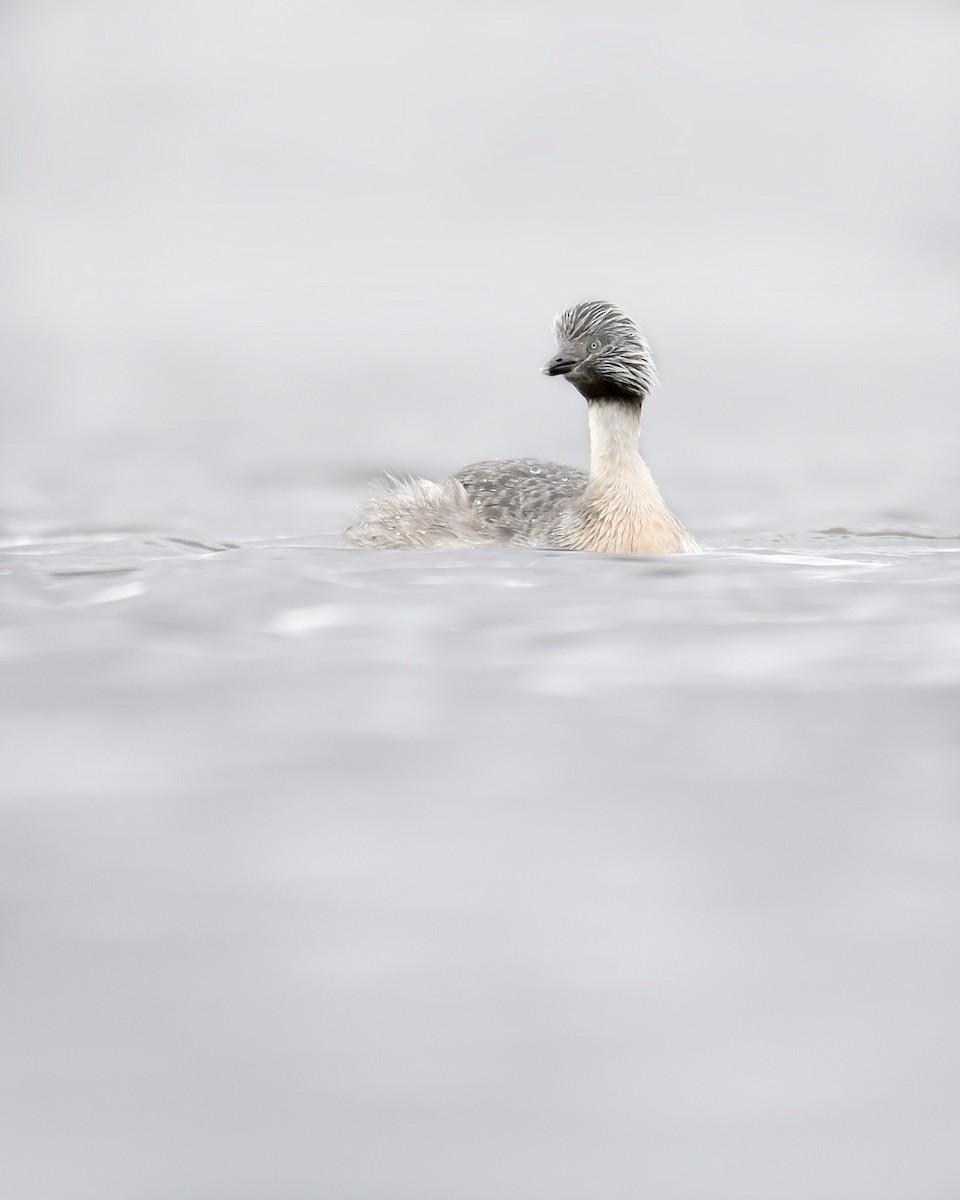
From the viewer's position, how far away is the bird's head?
9.05 metres

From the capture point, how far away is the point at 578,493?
9.10 meters

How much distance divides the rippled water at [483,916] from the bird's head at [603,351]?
498cm

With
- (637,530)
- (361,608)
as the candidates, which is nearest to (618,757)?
(361,608)

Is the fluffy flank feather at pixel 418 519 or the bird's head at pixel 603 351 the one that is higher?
the bird's head at pixel 603 351

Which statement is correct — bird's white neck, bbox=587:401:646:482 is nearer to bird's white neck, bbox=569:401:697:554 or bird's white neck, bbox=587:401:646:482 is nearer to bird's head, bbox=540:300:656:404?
bird's white neck, bbox=569:401:697:554

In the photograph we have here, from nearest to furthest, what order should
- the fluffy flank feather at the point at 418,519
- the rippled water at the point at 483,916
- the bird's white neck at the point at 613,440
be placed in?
the rippled water at the point at 483,916, the fluffy flank feather at the point at 418,519, the bird's white neck at the point at 613,440

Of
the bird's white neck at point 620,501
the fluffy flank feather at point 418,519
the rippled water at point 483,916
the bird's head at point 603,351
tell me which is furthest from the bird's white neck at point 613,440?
the rippled water at point 483,916

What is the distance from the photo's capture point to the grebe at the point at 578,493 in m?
8.54

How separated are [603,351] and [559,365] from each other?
31 centimetres

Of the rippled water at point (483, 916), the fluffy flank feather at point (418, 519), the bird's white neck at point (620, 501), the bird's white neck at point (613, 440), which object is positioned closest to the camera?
the rippled water at point (483, 916)

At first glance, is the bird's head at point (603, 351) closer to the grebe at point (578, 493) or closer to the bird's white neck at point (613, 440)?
the grebe at point (578, 493)

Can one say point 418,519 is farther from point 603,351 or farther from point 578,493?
point 603,351

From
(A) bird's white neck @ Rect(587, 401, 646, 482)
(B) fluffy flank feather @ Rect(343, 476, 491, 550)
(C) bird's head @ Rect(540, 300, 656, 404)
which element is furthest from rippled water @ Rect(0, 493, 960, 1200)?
(C) bird's head @ Rect(540, 300, 656, 404)

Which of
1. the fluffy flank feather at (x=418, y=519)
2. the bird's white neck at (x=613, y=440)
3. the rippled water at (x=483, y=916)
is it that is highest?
the bird's white neck at (x=613, y=440)
